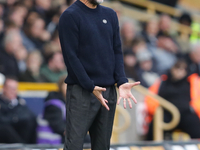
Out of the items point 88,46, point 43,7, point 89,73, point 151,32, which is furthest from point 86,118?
point 151,32

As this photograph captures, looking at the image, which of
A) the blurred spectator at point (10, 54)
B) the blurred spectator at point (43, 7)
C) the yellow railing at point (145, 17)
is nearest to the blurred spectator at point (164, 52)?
the yellow railing at point (145, 17)

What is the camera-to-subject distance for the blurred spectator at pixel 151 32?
880 cm

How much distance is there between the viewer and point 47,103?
4.73 m

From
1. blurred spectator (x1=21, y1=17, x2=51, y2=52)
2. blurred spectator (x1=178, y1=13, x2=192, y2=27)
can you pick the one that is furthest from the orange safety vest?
blurred spectator (x1=178, y1=13, x2=192, y2=27)

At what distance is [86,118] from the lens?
7.47 ft

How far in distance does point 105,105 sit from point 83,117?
0.56ft

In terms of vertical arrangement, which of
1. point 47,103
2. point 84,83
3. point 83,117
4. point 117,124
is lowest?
point 117,124

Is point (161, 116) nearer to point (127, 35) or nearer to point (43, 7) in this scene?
point (127, 35)

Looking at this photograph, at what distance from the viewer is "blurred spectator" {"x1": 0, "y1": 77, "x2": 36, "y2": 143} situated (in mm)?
4574

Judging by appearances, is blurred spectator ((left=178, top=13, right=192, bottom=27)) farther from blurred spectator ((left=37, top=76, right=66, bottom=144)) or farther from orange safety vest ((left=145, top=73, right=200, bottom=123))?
blurred spectator ((left=37, top=76, right=66, bottom=144))

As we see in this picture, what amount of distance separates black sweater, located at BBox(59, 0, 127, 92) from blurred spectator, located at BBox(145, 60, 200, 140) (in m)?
3.01

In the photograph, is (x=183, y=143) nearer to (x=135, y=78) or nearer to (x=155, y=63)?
(x=135, y=78)

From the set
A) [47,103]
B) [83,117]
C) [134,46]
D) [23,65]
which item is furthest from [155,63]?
[83,117]

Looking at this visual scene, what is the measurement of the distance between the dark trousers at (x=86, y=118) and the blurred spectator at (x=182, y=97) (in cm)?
295
